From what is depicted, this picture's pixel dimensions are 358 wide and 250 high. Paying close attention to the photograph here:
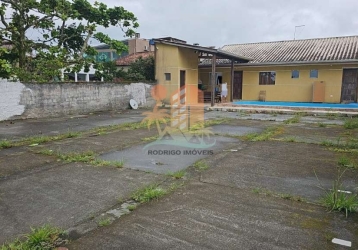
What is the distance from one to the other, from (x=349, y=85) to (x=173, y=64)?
10086 mm

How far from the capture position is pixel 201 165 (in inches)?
183

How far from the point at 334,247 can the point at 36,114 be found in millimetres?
10844

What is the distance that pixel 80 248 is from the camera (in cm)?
228

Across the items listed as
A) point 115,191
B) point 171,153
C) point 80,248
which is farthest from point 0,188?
point 171,153

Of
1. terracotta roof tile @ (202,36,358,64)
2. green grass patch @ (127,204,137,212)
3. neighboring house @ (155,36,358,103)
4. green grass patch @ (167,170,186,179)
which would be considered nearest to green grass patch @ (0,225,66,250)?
green grass patch @ (127,204,137,212)

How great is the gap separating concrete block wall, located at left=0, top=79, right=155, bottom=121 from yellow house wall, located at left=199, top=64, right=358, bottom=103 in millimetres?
7073

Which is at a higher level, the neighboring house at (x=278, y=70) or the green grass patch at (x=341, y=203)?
the neighboring house at (x=278, y=70)

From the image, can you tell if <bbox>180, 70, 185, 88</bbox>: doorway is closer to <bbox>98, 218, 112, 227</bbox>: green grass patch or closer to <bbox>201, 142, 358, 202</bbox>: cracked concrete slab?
<bbox>201, 142, 358, 202</bbox>: cracked concrete slab

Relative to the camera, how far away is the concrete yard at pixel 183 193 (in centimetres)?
246

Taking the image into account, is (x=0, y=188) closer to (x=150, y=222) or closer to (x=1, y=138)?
(x=150, y=222)

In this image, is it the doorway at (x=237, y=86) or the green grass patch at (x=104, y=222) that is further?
the doorway at (x=237, y=86)

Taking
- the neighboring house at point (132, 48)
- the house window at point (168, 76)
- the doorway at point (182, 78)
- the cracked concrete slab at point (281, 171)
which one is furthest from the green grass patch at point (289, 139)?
the neighboring house at point (132, 48)

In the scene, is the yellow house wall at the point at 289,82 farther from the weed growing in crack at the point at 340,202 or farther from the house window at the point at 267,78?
the weed growing in crack at the point at 340,202

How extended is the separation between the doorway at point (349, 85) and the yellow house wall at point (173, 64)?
8.63 m
